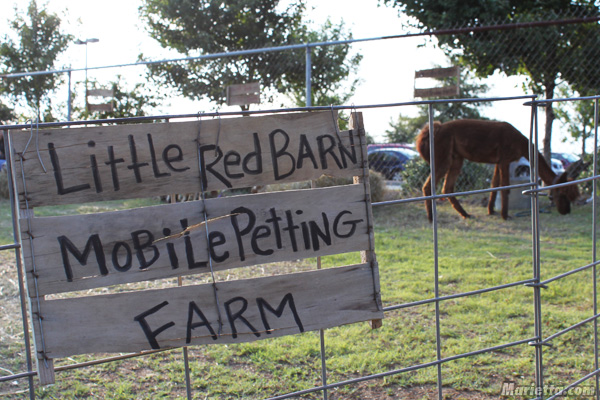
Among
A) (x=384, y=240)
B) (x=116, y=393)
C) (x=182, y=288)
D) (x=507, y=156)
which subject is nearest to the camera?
(x=182, y=288)

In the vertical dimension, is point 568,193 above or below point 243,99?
below

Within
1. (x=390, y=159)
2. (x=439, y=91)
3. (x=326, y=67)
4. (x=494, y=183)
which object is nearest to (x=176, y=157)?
(x=439, y=91)

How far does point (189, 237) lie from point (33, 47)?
60.2 ft

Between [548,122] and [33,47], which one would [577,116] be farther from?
[33,47]

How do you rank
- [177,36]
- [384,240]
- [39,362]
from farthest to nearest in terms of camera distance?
[177,36], [384,240], [39,362]

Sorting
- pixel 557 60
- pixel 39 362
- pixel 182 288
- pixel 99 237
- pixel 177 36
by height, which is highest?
pixel 177 36

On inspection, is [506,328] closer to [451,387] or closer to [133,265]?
[451,387]

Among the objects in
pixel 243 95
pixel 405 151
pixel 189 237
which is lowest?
pixel 405 151

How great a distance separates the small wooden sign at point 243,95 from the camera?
7262mm

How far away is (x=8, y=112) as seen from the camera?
51.9 feet

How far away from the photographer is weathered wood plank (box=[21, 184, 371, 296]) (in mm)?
1527

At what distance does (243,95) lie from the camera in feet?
24.0

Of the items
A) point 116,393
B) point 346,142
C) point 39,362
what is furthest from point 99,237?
point 116,393

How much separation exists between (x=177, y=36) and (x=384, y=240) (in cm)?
1147
